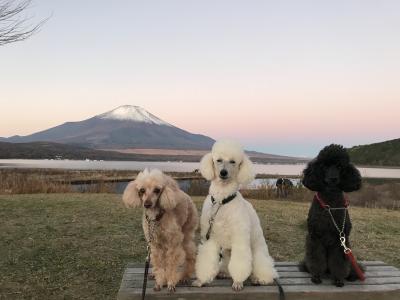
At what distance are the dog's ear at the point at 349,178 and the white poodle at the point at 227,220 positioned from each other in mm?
886

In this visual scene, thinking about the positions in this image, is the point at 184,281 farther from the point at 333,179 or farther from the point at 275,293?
the point at 333,179

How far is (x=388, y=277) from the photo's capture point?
459 cm

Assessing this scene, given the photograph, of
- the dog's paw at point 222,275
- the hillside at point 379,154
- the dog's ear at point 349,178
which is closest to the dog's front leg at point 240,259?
the dog's paw at point 222,275

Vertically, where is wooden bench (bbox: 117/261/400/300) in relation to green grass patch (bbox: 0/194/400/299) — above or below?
above

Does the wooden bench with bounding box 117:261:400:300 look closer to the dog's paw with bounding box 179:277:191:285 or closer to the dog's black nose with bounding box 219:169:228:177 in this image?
the dog's paw with bounding box 179:277:191:285

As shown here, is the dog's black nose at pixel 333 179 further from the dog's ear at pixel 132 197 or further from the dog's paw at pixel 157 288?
the dog's paw at pixel 157 288

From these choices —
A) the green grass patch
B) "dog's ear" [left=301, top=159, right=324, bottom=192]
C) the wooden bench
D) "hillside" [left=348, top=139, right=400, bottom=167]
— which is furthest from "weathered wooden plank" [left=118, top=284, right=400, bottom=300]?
"hillside" [left=348, top=139, right=400, bottom=167]

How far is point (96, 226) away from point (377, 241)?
6137mm

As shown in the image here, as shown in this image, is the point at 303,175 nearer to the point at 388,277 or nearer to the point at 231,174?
the point at 231,174

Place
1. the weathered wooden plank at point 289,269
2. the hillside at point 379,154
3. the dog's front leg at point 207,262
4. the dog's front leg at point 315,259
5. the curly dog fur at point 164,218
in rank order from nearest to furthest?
the curly dog fur at point 164,218 < the dog's front leg at point 207,262 < the dog's front leg at point 315,259 < the weathered wooden plank at point 289,269 < the hillside at point 379,154

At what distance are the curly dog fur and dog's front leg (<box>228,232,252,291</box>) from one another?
47 centimetres

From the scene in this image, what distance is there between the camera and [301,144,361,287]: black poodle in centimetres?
397

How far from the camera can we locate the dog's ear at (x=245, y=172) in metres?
3.92

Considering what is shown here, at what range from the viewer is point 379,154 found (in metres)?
49.8
